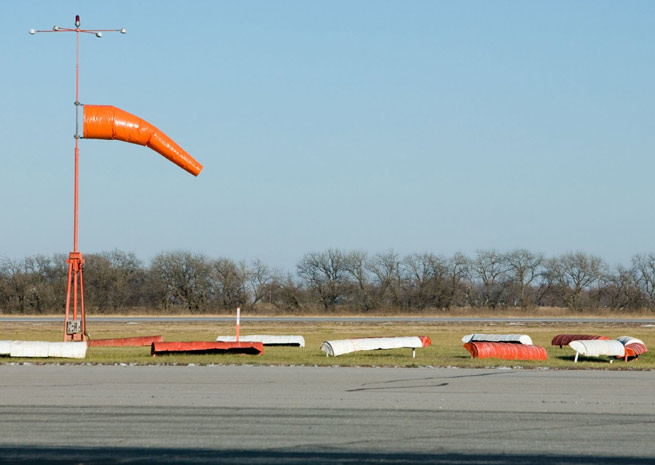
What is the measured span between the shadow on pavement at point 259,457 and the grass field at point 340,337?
1100 centimetres

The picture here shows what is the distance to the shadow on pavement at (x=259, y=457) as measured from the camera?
28.2ft

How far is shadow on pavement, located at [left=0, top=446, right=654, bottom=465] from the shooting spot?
28.2 feet

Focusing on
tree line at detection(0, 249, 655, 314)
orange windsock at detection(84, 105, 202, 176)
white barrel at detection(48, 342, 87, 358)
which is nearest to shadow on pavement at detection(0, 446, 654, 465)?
white barrel at detection(48, 342, 87, 358)

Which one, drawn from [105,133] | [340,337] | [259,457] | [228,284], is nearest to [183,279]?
[228,284]

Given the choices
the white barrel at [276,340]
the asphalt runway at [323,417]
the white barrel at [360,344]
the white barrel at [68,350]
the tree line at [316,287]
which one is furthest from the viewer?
the tree line at [316,287]

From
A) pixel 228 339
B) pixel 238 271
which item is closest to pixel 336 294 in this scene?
pixel 238 271

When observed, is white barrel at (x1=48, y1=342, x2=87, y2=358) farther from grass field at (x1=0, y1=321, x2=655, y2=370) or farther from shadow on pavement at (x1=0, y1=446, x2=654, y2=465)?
shadow on pavement at (x1=0, y1=446, x2=654, y2=465)

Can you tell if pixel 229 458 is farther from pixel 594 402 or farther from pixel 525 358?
pixel 525 358

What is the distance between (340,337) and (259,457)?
98.0 feet

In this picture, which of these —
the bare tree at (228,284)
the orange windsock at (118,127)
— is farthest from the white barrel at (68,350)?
the bare tree at (228,284)

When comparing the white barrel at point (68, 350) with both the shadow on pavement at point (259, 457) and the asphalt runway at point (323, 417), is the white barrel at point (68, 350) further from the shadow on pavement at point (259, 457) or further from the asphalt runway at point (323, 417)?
the shadow on pavement at point (259, 457)

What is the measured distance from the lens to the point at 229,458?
8734 mm

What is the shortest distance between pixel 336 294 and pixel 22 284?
31.8 metres

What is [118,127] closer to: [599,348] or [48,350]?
[48,350]
